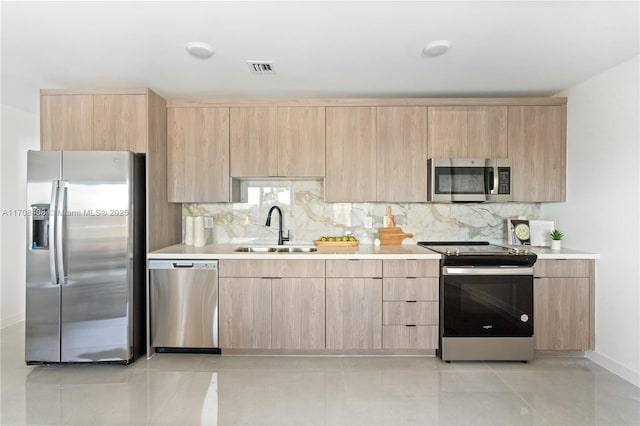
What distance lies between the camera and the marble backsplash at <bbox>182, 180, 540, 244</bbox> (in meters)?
4.00

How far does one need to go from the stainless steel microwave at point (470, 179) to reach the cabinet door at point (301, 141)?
1079 millimetres

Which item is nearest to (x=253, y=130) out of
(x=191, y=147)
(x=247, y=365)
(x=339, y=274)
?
(x=191, y=147)

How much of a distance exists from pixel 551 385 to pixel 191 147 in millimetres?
3567

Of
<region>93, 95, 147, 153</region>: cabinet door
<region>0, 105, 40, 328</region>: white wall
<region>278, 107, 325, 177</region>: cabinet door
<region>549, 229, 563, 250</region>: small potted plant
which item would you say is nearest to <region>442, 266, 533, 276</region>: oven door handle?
<region>549, 229, 563, 250</region>: small potted plant

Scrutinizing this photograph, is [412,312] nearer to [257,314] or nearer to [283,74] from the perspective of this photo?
[257,314]

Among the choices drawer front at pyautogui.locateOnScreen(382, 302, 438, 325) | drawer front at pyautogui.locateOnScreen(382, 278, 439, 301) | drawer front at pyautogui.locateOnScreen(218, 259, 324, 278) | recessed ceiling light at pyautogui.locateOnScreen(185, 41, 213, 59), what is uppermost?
recessed ceiling light at pyautogui.locateOnScreen(185, 41, 213, 59)

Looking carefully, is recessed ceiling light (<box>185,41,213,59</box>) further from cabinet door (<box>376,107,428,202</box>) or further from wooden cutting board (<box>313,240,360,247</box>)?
wooden cutting board (<box>313,240,360,247</box>)

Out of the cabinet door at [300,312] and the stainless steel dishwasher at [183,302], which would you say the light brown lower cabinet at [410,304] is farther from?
the stainless steel dishwasher at [183,302]

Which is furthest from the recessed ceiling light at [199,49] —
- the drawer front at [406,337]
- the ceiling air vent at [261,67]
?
the drawer front at [406,337]

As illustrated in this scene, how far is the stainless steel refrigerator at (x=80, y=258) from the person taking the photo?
302 cm

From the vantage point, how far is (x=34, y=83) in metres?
3.43

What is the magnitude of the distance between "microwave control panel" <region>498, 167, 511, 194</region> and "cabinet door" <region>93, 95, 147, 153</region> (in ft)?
10.5

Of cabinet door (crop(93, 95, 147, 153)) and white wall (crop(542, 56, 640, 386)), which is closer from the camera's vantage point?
white wall (crop(542, 56, 640, 386))

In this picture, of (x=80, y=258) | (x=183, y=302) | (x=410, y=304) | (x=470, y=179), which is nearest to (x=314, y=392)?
(x=410, y=304)
